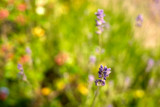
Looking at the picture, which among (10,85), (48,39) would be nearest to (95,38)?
(48,39)

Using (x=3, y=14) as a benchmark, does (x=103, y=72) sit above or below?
below

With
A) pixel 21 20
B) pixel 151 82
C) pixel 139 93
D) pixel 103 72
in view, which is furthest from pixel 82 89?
pixel 103 72

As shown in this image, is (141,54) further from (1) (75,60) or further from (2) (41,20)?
(2) (41,20)

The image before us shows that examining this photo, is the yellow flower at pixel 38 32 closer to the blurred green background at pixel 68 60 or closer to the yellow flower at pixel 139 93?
the blurred green background at pixel 68 60

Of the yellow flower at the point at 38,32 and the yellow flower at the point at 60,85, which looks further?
the yellow flower at the point at 38,32

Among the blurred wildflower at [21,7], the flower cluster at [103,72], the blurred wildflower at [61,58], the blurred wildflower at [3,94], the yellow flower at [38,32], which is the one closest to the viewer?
the flower cluster at [103,72]

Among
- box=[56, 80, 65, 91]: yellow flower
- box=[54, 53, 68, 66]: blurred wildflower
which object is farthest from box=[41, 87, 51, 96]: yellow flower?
box=[54, 53, 68, 66]: blurred wildflower

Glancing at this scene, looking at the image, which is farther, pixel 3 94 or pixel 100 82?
pixel 3 94

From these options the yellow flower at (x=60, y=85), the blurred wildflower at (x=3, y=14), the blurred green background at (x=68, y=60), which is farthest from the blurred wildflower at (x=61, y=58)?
the blurred wildflower at (x=3, y=14)

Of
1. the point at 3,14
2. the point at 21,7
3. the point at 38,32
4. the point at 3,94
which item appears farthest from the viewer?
the point at 38,32

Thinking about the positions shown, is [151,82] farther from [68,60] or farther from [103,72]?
[103,72]
